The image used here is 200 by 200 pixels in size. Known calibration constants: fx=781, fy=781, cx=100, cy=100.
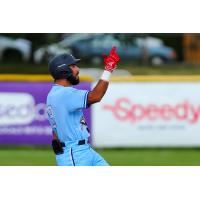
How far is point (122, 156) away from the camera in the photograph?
1460 centimetres

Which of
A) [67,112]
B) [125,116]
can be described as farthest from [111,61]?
[125,116]

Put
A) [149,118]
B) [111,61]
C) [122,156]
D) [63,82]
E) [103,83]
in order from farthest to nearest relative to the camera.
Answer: [149,118] < [122,156] < [63,82] < [111,61] < [103,83]

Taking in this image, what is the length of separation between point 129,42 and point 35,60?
12.4ft

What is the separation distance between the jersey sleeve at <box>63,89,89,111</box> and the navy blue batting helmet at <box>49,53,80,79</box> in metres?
0.23

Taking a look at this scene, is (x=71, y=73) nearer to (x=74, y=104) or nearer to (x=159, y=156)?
(x=74, y=104)

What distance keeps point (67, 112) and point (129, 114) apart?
Answer: 7.64 metres

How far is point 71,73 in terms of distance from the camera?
8.36 meters

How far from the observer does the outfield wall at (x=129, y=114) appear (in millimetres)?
15797

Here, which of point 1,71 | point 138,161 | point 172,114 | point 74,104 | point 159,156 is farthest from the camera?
point 1,71

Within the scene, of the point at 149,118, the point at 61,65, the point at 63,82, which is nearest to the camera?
the point at 61,65

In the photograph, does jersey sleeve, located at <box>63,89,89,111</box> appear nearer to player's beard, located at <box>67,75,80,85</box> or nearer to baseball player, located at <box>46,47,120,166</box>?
baseball player, located at <box>46,47,120,166</box>

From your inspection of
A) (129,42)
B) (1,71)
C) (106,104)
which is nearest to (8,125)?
(106,104)

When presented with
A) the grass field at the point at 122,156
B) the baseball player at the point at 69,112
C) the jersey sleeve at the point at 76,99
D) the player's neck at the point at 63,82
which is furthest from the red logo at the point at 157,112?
the jersey sleeve at the point at 76,99

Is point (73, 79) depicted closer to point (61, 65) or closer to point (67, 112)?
point (61, 65)
